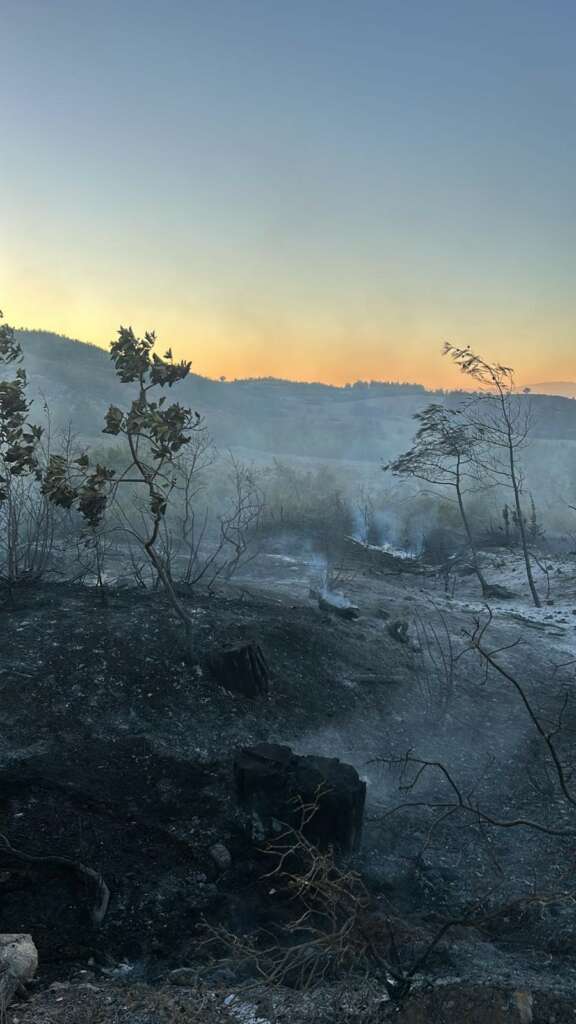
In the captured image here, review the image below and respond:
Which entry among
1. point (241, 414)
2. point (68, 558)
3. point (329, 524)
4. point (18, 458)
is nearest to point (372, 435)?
point (241, 414)

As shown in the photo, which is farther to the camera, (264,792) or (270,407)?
(270,407)

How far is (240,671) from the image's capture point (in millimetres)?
6941

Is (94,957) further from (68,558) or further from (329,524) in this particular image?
(329,524)

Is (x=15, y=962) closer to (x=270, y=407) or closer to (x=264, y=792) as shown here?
(x=264, y=792)

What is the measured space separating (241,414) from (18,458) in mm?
47843

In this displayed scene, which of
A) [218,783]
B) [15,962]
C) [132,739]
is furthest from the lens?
[132,739]

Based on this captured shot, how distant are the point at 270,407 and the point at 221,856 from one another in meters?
54.7

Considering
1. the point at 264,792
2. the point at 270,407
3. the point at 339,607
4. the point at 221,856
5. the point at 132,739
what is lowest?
the point at 221,856

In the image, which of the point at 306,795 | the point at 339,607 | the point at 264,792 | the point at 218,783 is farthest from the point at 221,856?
the point at 339,607

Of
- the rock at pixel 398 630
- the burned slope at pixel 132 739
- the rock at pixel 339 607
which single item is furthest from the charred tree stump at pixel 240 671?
the rock at pixel 339 607

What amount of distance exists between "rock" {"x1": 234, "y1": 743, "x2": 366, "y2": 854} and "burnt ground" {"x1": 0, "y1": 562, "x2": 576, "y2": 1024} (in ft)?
0.83

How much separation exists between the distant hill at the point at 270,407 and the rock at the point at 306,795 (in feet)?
110

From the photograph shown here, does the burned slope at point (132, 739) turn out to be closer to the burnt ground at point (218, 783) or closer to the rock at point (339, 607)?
the burnt ground at point (218, 783)

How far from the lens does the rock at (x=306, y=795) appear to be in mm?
4480
